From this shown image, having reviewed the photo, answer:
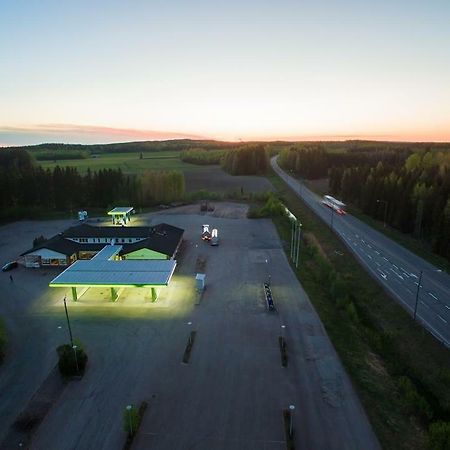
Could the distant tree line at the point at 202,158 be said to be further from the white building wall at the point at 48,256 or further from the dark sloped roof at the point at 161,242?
the white building wall at the point at 48,256

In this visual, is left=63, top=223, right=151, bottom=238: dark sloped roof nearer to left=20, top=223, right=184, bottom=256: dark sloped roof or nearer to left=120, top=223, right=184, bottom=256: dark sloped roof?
left=20, top=223, right=184, bottom=256: dark sloped roof

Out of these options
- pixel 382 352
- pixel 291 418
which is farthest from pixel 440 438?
pixel 382 352

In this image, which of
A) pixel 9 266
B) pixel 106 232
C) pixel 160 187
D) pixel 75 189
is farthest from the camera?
pixel 160 187

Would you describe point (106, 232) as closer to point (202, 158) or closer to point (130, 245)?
point (130, 245)

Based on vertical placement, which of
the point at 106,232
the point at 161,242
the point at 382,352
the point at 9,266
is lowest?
the point at 382,352

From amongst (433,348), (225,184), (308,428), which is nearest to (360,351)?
(433,348)

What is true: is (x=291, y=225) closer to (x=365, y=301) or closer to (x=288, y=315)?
(x=365, y=301)

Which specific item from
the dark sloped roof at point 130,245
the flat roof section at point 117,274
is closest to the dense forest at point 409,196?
the dark sloped roof at point 130,245
